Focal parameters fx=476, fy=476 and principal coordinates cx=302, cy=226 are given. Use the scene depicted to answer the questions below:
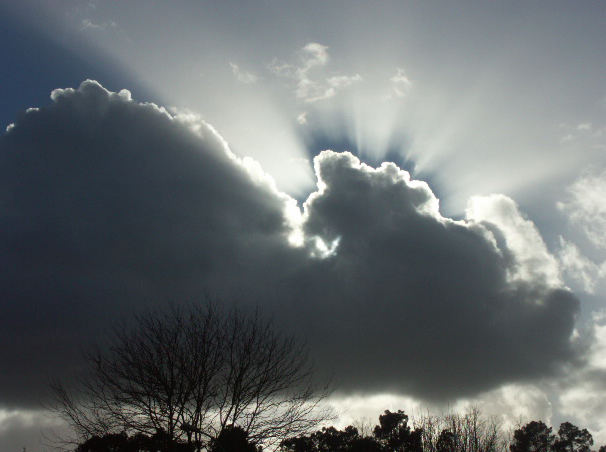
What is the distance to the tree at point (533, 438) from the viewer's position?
58.3m

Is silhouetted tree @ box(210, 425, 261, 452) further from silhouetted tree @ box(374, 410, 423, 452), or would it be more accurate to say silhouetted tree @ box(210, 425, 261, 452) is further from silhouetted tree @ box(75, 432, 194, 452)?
silhouetted tree @ box(374, 410, 423, 452)

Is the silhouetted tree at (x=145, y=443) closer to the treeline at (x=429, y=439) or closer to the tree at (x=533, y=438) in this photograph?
the treeline at (x=429, y=439)

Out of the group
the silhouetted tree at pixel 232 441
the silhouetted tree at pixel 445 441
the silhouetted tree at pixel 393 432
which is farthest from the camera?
the silhouetted tree at pixel 393 432

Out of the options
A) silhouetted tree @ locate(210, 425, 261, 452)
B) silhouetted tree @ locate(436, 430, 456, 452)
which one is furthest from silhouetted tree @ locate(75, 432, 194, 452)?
silhouetted tree @ locate(436, 430, 456, 452)

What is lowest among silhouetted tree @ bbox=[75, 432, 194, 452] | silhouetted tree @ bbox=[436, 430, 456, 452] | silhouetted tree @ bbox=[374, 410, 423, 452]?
silhouetted tree @ bbox=[75, 432, 194, 452]

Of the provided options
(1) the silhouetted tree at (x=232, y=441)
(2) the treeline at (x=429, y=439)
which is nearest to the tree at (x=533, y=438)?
(2) the treeline at (x=429, y=439)

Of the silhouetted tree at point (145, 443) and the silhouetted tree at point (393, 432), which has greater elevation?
the silhouetted tree at point (393, 432)

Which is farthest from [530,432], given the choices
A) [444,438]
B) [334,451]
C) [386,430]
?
[444,438]

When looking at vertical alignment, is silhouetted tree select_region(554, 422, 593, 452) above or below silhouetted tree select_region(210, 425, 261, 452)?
above

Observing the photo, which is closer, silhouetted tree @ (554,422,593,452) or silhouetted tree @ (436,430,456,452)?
silhouetted tree @ (436,430,456,452)

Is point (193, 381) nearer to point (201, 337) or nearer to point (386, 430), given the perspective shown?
point (201, 337)

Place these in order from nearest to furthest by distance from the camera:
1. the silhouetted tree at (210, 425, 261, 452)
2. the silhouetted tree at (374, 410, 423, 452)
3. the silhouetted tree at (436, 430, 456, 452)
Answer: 1. the silhouetted tree at (210, 425, 261, 452)
2. the silhouetted tree at (436, 430, 456, 452)
3. the silhouetted tree at (374, 410, 423, 452)

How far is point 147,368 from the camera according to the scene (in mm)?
16719

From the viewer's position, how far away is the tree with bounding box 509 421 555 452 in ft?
191
